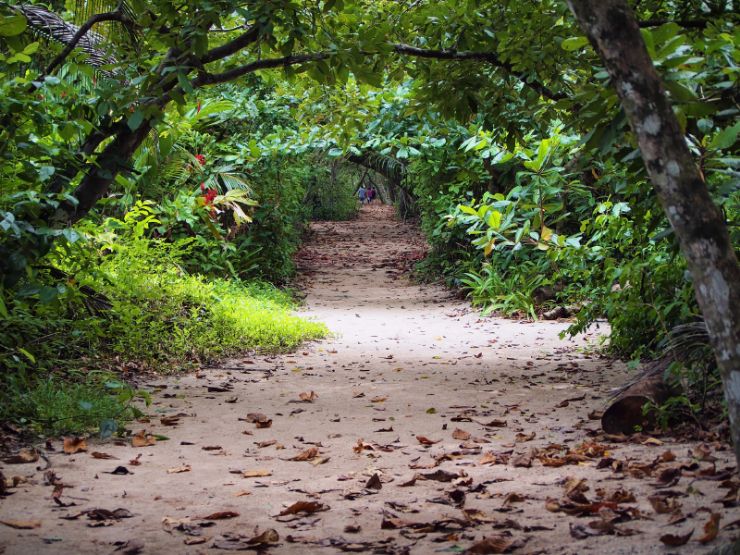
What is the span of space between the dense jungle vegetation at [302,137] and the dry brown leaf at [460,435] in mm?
1254

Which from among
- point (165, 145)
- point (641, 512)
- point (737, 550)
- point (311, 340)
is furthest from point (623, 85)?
point (311, 340)

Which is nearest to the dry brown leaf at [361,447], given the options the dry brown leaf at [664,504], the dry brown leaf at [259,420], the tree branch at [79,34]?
the dry brown leaf at [259,420]

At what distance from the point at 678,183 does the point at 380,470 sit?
96.2 inches

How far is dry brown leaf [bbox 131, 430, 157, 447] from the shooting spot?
462cm

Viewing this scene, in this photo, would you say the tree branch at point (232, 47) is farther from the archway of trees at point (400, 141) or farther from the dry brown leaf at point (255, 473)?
the dry brown leaf at point (255, 473)

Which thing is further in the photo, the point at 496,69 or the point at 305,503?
the point at 496,69

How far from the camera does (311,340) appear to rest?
360 inches

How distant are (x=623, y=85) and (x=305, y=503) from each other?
7.33 ft

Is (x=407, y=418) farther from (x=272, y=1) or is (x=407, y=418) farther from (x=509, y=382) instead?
(x=272, y=1)

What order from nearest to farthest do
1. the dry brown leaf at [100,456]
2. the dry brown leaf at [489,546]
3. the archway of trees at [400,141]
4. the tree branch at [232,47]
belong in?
the archway of trees at [400,141] → the dry brown leaf at [489,546] → the dry brown leaf at [100,456] → the tree branch at [232,47]

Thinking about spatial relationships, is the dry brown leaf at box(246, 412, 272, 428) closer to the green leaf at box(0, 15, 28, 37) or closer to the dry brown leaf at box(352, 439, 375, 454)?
the dry brown leaf at box(352, 439, 375, 454)

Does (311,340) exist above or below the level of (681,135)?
below

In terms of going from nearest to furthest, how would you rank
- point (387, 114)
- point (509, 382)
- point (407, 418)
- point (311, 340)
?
point (407, 418) < point (509, 382) < point (311, 340) < point (387, 114)

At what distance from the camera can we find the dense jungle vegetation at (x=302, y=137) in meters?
4.12
